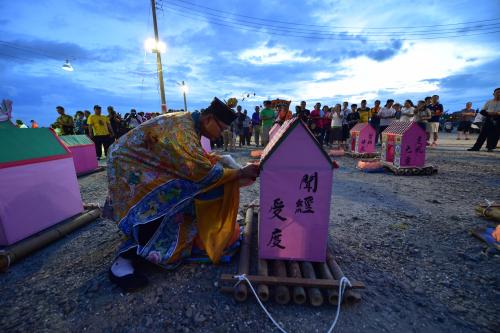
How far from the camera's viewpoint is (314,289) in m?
1.92

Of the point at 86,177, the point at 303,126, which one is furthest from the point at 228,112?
the point at 86,177

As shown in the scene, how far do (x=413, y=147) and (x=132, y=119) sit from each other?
441 inches

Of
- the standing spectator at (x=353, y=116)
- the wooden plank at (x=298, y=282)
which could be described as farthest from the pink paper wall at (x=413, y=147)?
the standing spectator at (x=353, y=116)

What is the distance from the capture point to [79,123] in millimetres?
11180

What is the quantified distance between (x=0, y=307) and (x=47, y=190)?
4.97 feet

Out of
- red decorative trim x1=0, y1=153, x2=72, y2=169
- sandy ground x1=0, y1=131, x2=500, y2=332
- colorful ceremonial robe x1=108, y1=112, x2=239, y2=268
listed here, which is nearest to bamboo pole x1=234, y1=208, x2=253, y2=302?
sandy ground x1=0, y1=131, x2=500, y2=332

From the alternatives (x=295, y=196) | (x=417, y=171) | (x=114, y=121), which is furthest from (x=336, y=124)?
(x=295, y=196)

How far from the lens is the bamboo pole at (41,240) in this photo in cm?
246

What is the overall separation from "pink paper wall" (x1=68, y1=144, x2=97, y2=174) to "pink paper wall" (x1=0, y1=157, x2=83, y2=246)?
4598mm

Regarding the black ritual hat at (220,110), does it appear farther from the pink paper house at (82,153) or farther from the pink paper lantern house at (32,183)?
the pink paper house at (82,153)

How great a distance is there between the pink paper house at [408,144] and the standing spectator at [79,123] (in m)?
12.5

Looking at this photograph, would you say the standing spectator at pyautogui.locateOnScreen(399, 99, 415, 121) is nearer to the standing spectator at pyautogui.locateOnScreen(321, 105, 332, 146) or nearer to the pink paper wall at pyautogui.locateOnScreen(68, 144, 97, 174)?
the standing spectator at pyautogui.locateOnScreen(321, 105, 332, 146)

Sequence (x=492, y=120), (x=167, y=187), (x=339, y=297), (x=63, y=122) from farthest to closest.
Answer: (x=63, y=122) < (x=492, y=120) < (x=167, y=187) < (x=339, y=297)

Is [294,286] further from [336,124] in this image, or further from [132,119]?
[132,119]
